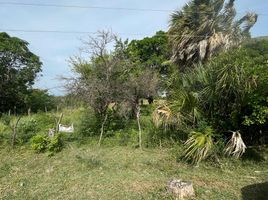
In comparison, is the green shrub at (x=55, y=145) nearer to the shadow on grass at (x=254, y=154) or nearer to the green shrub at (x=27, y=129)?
the green shrub at (x=27, y=129)

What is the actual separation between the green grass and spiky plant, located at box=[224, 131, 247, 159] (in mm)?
231

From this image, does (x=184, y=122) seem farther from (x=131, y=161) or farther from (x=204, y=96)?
(x=131, y=161)

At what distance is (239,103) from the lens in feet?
26.6

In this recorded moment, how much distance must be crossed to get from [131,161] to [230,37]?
29.3 ft

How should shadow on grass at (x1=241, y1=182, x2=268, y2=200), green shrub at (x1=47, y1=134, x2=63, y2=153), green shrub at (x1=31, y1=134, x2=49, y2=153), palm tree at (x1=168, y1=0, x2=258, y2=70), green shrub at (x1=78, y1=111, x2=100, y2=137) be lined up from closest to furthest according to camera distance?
1. shadow on grass at (x1=241, y1=182, x2=268, y2=200)
2. green shrub at (x1=47, y1=134, x2=63, y2=153)
3. green shrub at (x1=31, y1=134, x2=49, y2=153)
4. green shrub at (x1=78, y1=111, x2=100, y2=137)
5. palm tree at (x1=168, y1=0, x2=258, y2=70)

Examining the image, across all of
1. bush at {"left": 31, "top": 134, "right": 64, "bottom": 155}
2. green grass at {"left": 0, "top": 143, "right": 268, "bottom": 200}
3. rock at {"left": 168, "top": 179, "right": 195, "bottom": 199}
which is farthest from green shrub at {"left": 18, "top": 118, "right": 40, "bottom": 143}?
rock at {"left": 168, "top": 179, "right": 195, "bottom": 199}

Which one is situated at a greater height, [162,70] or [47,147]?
[162,70]

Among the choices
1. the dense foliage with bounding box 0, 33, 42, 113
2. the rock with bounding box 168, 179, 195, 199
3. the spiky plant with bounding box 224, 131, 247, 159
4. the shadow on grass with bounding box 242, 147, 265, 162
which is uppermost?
the dense foliage with bounding box 0, 33, 42, 113

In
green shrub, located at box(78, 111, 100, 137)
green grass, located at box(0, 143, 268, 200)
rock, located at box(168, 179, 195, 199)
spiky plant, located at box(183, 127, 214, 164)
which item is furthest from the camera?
green shrub, located at box(78, 111, 100, 137)

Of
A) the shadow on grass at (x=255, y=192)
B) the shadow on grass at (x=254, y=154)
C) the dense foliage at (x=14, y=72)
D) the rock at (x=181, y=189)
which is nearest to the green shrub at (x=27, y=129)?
the rock at (x=181, y=189)

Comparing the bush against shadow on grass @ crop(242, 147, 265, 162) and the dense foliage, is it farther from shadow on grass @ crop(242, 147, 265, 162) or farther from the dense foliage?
the dense foliage

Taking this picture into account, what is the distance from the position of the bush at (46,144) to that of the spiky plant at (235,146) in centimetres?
483

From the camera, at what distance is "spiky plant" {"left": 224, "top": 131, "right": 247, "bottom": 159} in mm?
7803

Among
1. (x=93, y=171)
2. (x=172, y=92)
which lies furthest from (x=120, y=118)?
(x=93, y=171)
